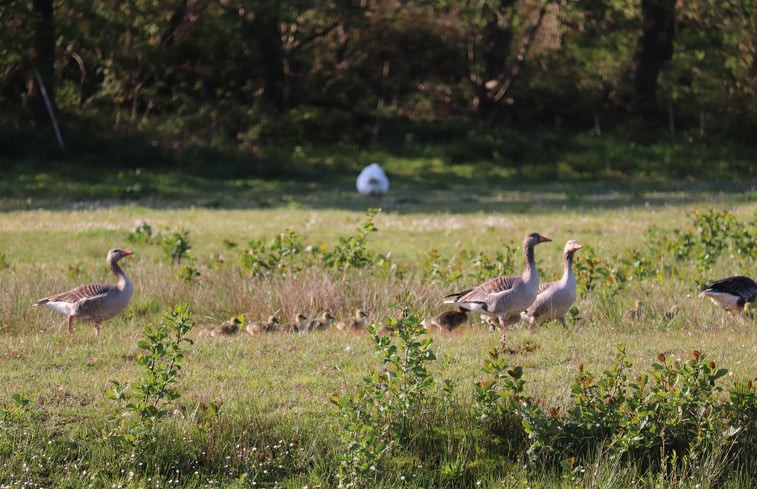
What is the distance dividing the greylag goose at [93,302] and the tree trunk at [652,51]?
1154 inches

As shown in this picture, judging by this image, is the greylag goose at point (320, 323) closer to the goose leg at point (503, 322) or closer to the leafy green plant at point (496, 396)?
the goose leg at point (503, 322)

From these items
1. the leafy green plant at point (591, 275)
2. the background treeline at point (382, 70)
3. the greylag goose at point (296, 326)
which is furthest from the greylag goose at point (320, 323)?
the background treeline at point (382, 70)

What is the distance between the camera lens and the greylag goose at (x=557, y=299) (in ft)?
36.7

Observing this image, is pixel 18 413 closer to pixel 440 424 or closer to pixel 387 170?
pixel 440 424

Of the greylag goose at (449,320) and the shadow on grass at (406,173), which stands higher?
the shadow on grass at (406,173)

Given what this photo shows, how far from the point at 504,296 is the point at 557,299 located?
2.08ft

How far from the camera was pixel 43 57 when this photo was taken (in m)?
32.8

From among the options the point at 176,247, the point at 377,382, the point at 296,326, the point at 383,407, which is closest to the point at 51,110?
the point at 176,247

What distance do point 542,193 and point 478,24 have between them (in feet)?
35.3

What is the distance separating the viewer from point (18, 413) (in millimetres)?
8008

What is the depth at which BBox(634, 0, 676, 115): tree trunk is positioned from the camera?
37.1 meters

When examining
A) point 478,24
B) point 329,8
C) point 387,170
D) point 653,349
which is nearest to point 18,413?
point 653,349

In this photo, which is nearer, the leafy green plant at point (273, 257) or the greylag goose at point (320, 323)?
the greylag goose at point (320, 323)

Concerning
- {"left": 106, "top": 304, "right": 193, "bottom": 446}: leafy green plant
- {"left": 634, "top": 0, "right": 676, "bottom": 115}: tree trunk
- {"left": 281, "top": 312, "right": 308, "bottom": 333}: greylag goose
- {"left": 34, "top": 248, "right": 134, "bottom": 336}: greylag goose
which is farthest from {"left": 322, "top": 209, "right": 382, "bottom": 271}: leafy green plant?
{"left": 634, "top": 0, "right": 676, "bottom": 115}: tree trunk
